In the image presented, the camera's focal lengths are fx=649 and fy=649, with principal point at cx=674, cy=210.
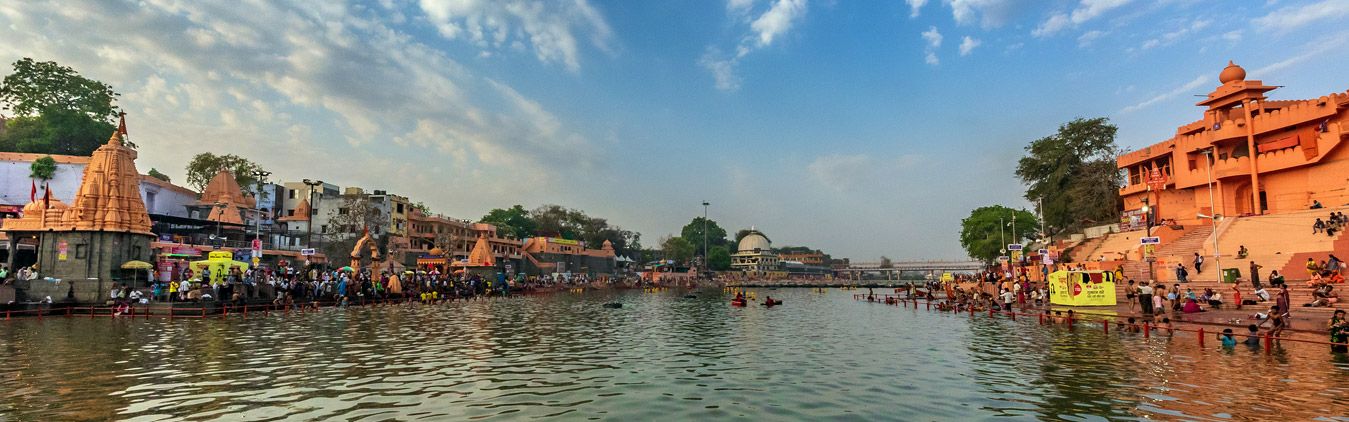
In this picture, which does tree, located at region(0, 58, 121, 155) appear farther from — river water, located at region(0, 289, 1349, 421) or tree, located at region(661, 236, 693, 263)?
tree, located at region(661, 236, 693, 263)

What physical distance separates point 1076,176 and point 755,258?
110 m

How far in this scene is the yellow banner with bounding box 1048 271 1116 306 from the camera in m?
30.3

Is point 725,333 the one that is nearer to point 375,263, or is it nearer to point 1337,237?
point 1337,237

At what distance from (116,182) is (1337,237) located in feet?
189

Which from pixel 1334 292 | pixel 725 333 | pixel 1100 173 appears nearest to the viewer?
pixel 1334 292

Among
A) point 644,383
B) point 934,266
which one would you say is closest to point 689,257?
point 934,266

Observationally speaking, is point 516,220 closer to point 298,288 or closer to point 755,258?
point 755,258

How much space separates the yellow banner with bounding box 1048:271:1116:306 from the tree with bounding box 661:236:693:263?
10836 cm

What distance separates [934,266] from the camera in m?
163

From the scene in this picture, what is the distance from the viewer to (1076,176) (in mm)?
60688

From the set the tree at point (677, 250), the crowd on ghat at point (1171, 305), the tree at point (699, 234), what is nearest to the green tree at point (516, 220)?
the tree at point (677, 250)

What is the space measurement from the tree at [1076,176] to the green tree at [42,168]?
275 ft

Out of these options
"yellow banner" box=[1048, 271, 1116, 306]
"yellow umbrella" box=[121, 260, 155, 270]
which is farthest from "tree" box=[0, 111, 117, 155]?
"yellow banner" box=[1048, 271, 1116, 306]

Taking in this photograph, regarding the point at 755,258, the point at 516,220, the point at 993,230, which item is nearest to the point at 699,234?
the point at 755,258
